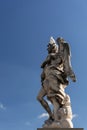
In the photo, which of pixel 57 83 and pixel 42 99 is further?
pixel 42 99

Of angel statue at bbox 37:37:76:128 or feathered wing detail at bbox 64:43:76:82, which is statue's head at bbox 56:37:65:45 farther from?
feathered wing detail at bbox 64:43:76:82

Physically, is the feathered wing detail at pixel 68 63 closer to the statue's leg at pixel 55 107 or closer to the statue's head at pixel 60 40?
the statue's head at pixel 60 40

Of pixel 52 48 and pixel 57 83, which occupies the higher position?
pixel 52 48

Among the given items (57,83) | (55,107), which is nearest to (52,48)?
(57,83)

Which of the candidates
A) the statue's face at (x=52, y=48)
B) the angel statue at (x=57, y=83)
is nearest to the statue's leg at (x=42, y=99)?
the angel statue at (x=57, y=83)

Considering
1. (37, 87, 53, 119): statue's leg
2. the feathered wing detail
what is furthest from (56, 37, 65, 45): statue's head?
(37, 87, 53, 119): statue's leg

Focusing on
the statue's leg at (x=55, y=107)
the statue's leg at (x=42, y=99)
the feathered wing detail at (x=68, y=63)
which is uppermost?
the feathered wing detail at (x=68, y=63)

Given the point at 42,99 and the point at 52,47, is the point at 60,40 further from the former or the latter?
the point at 42,99

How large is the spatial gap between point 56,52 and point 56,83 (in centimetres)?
149

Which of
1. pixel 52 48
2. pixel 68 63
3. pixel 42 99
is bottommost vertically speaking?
pixel 42 99

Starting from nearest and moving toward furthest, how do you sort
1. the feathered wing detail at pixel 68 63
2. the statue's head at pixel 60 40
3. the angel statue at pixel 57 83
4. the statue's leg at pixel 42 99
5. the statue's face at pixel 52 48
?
1. the angel statue at pixel 57 83
2. the feathered wing detail at pixel 68 63
3. the statue's leg at pixel 42 99
4. the statue's head at pixel 60 40
5. the statue's face at pixel 52 48

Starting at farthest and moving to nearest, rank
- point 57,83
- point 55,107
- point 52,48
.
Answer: point 52,48 < point 57,83 < point 55,107

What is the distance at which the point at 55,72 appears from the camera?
1311cm

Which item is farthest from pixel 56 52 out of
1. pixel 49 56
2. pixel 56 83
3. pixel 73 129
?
pixel 73 129
